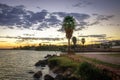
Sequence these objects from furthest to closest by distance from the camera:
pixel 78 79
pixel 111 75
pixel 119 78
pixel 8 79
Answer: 1. pixel 8 79
2. pixel 78 79
3. pixel 111 75
4. pixel 119 78

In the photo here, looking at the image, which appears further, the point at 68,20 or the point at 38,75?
the point at 68,20

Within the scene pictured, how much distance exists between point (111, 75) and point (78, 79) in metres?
6.25

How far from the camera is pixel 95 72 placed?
27.6 m

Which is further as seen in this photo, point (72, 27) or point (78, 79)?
point (72, 27)

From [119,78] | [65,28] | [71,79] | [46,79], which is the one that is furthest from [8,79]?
[65,28]

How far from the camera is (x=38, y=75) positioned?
50.2 m

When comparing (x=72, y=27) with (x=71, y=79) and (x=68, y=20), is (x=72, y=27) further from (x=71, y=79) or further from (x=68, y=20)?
(x=71, y=79)

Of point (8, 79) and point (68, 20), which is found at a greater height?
point (68, 20)

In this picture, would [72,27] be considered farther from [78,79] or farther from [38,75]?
[78,79]

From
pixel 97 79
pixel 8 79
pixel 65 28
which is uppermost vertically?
pixel 65 28

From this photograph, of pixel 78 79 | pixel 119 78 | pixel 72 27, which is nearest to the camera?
pixel 119 78

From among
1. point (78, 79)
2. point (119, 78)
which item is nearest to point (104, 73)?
point (119, 78)

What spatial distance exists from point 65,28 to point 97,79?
202ft

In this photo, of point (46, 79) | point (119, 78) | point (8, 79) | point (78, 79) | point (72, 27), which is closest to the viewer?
point (119, 78)
